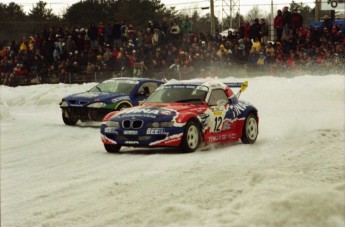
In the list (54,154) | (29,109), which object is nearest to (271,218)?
(54,154)

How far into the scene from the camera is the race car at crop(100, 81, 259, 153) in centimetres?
1266

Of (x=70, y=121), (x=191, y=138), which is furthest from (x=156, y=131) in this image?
(x=70, y=121)

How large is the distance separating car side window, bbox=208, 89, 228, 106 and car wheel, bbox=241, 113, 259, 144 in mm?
725

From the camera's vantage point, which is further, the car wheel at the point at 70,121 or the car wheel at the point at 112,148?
the car wheel at the point at 70,121

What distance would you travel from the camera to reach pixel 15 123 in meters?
19.5

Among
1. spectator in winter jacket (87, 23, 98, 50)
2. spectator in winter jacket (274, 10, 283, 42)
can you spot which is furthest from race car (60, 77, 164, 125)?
spectator in winter jacket (87, 23, 98, 50)

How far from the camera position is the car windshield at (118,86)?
18859 millimetres

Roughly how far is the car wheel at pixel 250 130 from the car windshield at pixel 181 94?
3.98ft

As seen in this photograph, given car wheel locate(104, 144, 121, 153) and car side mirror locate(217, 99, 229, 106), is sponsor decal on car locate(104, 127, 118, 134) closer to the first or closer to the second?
car wheel locate(104, 144, 121, 153)

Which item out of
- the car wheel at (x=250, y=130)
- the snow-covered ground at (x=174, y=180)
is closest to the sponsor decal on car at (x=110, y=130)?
the snow-covered ground at (x=174, y=180)

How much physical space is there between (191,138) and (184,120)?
399mm

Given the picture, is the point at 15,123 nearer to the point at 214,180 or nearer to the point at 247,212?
the point at 214,180

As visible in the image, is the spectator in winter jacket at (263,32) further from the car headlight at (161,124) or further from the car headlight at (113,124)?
the car headlight at (161,124)

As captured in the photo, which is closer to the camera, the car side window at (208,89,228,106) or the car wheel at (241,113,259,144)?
the car side window at (208,89,228,106)
